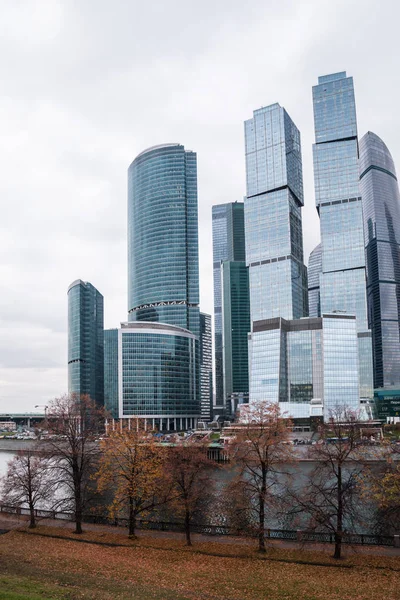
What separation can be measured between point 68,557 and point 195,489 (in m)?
16.4

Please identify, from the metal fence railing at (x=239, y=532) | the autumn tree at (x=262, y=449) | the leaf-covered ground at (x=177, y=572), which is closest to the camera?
the leaf-covered ground at (x=177, y=572)

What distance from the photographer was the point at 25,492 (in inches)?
2625

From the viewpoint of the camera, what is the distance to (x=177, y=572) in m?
41.2

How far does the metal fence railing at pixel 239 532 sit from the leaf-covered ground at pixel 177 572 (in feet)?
15.1

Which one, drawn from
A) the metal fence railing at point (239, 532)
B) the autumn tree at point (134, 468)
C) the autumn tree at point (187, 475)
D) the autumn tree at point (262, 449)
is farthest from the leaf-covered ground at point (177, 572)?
the metal fence railing at point (239, 532)

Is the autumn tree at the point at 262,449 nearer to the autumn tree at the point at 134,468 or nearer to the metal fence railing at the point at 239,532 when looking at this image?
the metal fence railing at the point at 239,532

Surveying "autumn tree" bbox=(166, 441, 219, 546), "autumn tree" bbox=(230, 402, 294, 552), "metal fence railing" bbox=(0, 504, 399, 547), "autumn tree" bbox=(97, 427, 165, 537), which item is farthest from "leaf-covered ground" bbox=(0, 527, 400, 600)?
"metal fence railing" bbox=(0, 504, 399, 547)

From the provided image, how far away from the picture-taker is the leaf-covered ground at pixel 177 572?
34.3 m

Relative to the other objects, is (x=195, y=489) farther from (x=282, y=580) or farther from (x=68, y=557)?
(x=282, y=580)

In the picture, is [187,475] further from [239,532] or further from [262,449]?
[239,532]

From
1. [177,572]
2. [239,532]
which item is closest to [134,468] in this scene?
[239,532]

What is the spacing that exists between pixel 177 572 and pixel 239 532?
55.0 ft

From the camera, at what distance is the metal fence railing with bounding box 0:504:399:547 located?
51500 millimetres

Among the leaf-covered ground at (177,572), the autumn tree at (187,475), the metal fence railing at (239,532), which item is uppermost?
the autumn tree at (187,475)
